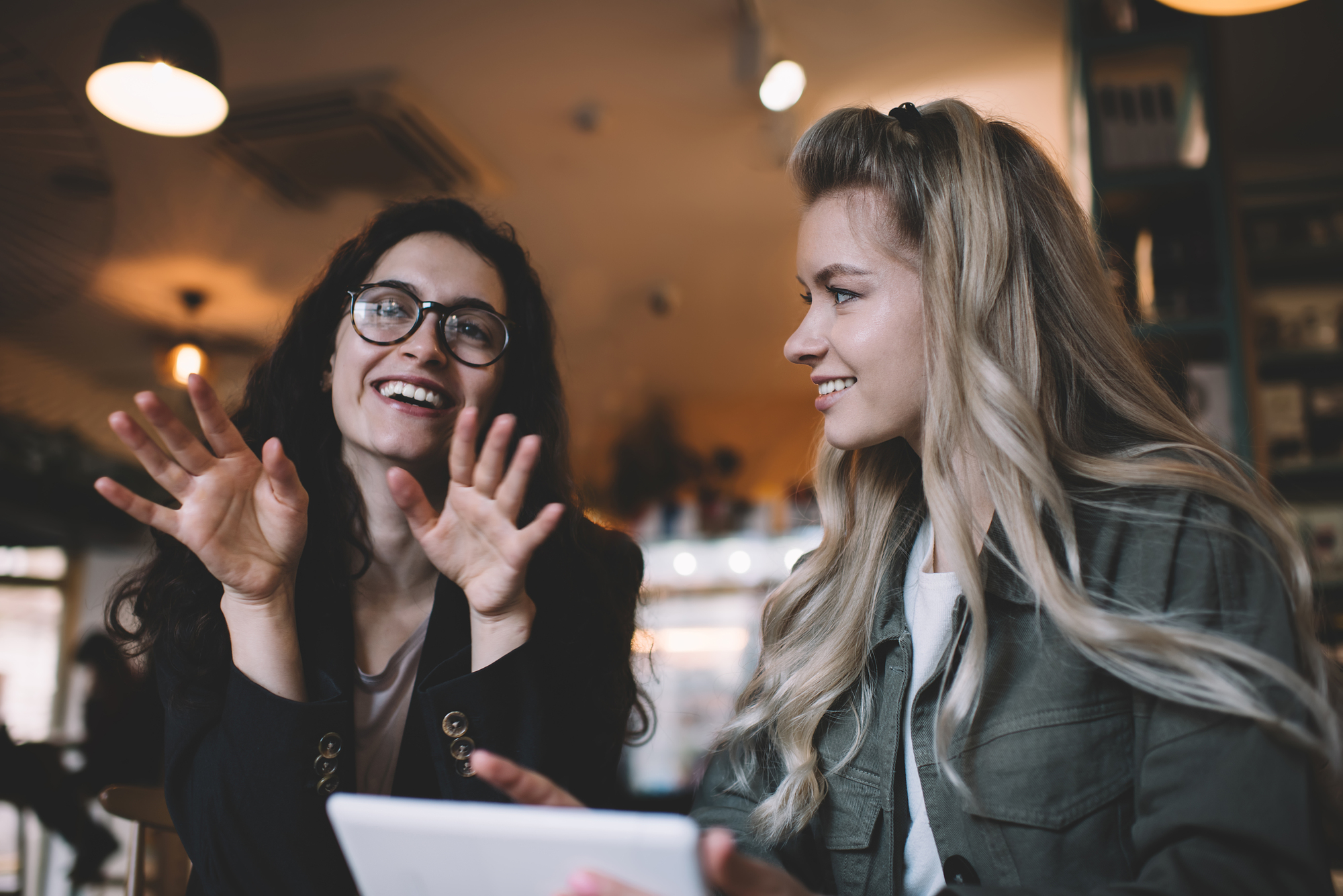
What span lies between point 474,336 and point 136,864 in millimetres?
1006

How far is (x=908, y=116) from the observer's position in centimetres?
126

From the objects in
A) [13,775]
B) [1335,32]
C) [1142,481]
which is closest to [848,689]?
[1142,481]

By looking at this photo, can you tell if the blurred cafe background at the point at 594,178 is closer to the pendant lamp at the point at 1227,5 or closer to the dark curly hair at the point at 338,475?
the pendant lamp at the point at 1227,5

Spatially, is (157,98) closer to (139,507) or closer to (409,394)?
(409,394)

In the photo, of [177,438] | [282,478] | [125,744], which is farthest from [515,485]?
[125,744]

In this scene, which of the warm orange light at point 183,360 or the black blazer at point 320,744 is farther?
the warm orange light at point 183,360

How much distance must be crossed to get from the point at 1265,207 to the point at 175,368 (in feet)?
16.1

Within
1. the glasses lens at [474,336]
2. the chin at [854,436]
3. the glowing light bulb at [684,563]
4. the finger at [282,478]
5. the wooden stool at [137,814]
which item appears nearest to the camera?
the finger at [282,478]

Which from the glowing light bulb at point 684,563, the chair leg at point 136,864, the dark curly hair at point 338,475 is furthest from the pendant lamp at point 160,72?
the glowing light bulb at point 684,563

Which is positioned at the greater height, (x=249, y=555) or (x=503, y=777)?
(x=249, y=555)

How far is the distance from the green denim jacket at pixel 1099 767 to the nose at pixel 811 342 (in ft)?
1.14

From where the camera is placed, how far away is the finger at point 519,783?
755 mm

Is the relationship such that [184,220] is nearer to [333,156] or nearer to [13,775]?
[333,156]

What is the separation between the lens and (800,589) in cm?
138
